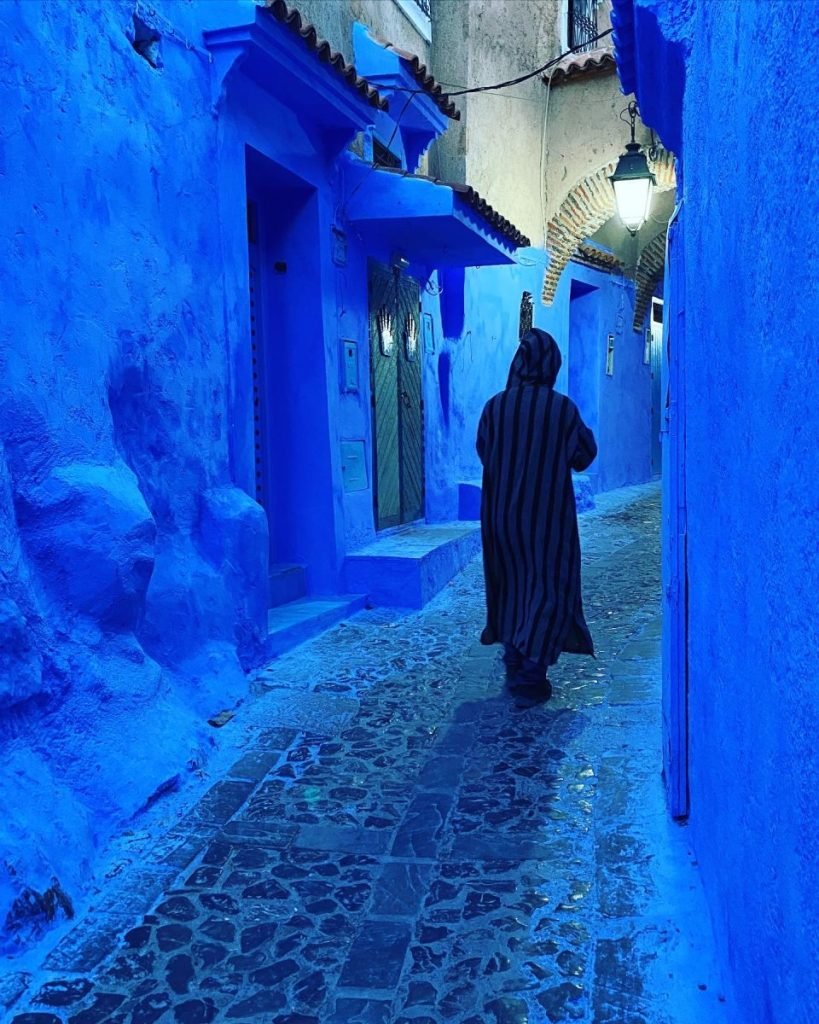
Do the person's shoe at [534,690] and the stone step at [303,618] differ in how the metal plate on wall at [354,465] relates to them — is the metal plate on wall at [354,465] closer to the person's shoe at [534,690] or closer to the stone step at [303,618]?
the stone step at [303,618]

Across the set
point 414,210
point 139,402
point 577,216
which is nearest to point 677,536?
point 139,402

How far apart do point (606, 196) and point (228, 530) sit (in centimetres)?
997

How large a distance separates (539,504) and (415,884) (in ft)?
7.07

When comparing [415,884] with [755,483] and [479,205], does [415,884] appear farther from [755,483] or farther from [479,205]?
[479,205]

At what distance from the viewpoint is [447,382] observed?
990cm

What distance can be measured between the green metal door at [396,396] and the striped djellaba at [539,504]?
313 cm

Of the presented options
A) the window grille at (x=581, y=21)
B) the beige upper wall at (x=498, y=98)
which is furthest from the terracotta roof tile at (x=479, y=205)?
the window grille at (x=581, y=21)

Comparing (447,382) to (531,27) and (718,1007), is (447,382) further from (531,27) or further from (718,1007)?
(718,1007)

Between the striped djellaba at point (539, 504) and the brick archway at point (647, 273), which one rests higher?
the brick archway at point (647, 273)

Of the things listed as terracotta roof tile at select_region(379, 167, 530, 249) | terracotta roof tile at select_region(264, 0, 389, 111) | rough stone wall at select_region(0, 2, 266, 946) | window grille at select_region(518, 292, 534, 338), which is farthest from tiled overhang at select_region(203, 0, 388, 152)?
window grille at select_region(518, 292, 534, 338)

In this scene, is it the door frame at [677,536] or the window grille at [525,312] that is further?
the window grille at [525,312]

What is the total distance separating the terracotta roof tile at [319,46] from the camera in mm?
5012

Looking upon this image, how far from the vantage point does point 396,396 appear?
8227 millimetres

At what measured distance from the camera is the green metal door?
7.76 m
